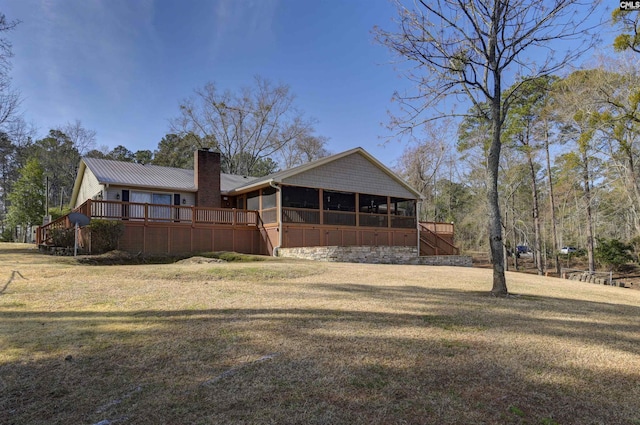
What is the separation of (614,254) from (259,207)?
2391 centimetres

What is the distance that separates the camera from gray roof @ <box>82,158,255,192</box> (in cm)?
1773

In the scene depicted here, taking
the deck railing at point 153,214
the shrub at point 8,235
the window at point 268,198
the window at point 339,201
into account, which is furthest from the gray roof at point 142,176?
the shrub at point 8,235

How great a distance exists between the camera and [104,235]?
1351cm

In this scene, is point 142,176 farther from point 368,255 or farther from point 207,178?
point 368,255

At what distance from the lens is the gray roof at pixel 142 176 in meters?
17.7

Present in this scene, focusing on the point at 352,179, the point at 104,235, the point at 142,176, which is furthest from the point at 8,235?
the point at 352,179

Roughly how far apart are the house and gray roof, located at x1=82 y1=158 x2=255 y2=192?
0.15 feet

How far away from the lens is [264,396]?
2969 millimetres

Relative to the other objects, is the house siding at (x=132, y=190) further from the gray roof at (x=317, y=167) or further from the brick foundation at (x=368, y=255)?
the brick foundation at (x=368, y=255)

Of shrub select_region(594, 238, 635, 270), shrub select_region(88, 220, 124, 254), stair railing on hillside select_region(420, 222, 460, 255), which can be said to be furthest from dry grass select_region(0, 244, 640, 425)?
shrub select_region(594, 238, 635, 270)

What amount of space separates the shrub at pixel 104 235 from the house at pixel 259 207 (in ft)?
3.13

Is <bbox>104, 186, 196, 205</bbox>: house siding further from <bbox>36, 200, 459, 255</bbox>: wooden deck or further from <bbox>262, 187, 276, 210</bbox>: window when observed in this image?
<bbox>262, 187, 276, 210</bbox>: window

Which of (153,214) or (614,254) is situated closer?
(153,214)

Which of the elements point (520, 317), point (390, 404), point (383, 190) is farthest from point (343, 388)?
point (383, 190)
